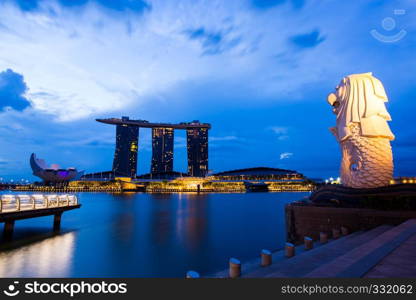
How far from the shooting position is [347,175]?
1905 centimetres

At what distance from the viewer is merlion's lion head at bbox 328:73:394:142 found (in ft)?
60.1

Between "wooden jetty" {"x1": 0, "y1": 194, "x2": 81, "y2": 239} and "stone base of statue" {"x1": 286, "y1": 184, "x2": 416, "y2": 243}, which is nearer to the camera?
"stone base of statue" {"x1": 286, "y1": 184, "x2": 416, "y2": 243}

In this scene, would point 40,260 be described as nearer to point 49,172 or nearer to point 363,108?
point 363,108

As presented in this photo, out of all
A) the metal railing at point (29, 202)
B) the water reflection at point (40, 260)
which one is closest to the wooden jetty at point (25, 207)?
the metal railing at point (29, 202)

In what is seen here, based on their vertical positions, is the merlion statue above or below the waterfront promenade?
above

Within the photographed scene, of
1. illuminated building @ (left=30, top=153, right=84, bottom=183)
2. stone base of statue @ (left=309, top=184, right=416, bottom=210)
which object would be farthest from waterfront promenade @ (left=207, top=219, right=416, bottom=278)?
illuminated building @ (left=30, top=153, right=84, bottom=183)

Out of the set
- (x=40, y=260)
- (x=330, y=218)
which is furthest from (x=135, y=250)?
(x=330, y=218)

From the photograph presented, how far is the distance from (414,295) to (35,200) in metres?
19.1

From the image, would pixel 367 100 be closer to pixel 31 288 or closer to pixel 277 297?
pixel 277 297

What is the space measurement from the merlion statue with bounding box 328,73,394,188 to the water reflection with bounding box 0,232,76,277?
57.5ft

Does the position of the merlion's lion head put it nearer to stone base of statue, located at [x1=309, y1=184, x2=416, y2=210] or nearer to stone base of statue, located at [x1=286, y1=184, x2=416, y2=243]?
stone base of statue, located at [x1=309, y1=184, x2=416, y2=210]

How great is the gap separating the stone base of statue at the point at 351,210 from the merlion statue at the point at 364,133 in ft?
6.42

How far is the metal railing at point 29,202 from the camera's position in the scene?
15016 millimetres

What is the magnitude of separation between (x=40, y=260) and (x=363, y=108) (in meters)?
21.1
